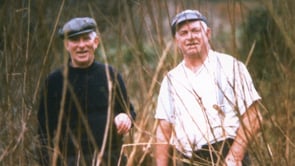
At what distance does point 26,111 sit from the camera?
2.53 meters

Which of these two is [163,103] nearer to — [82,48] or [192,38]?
[192,38]

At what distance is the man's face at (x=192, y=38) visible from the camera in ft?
9.39

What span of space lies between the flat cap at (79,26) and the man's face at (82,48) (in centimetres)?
3

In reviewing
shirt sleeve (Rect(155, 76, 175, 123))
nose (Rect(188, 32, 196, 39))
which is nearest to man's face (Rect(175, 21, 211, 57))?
nose (Rect(188, 32, 196, 39))

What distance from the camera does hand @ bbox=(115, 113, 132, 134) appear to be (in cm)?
295

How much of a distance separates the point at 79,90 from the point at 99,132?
23 centimetres

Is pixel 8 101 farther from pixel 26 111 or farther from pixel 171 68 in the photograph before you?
pixel 171 68

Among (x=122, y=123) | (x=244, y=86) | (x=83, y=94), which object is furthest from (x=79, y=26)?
(x=244, y=86)

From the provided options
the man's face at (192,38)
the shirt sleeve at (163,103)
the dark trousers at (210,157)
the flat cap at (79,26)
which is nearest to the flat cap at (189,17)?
the man's face at (192,38)

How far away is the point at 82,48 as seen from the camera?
10.1ft

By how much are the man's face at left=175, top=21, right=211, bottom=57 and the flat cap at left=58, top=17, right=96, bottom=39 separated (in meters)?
0.35

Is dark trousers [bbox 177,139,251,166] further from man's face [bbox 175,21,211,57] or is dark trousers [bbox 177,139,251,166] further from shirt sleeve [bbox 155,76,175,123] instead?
man's face [bbox 175,21,211,57]

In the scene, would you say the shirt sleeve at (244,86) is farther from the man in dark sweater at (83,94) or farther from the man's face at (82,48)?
the man's face at (82,48)

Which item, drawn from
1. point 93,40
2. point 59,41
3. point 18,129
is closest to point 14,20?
point 18,129
